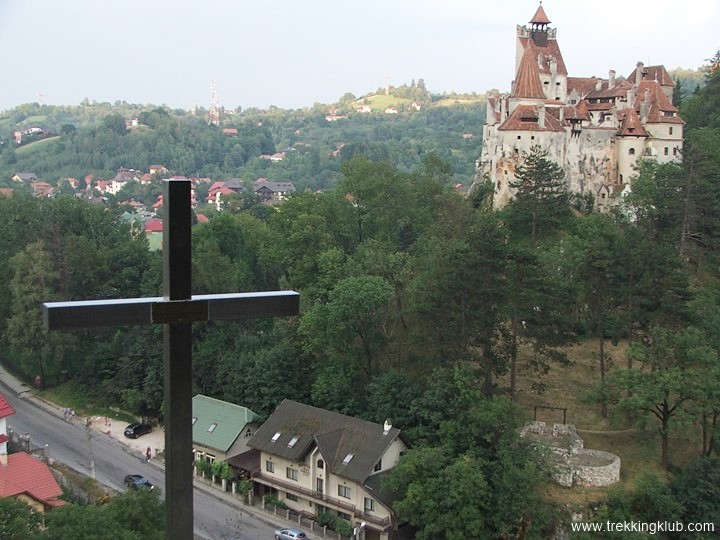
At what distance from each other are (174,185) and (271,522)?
859 inches

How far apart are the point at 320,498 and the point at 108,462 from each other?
8988 mm

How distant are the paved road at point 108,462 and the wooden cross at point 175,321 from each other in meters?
19.2

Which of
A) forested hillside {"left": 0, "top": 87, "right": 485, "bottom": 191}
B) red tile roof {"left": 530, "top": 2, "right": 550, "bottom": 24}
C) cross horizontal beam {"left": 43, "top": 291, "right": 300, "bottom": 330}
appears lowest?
cross horizontal beam {"left": 43, "top": 291, "right": 300, "bottom": 330}

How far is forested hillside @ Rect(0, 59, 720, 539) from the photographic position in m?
24.0

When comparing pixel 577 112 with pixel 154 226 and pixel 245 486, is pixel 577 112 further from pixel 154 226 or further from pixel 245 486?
pixel 154 226

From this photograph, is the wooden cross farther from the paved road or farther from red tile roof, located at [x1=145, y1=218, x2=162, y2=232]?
red tile roof, located at [x1=145, y1=218, x2=162, y2=232]

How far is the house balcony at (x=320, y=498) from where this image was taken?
25234 millimetres

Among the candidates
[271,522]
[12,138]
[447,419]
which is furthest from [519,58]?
[12,138]

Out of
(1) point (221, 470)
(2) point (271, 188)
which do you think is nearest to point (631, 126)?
(1) point (221, 470)

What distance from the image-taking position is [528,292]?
27.0 metres

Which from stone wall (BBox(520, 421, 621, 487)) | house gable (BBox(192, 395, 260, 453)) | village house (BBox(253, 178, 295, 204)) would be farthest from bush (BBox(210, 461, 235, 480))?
village house (BBox(253, 178, 295, 204))

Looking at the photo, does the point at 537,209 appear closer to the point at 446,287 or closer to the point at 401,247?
the point at 401,247

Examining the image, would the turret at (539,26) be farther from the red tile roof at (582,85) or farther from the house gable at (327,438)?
the house gable at (327,438)

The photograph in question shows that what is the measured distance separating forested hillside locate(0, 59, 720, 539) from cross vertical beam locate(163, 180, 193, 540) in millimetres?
16956
